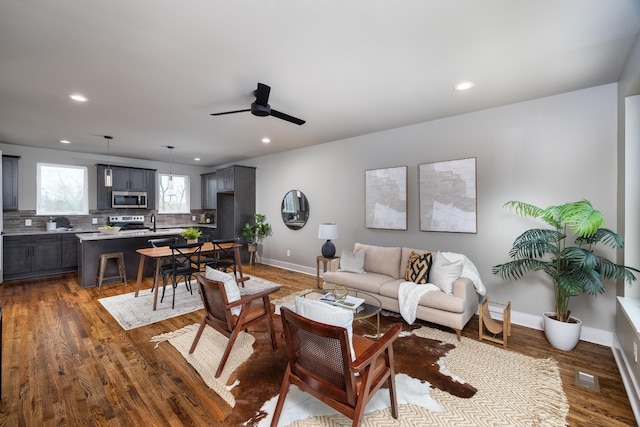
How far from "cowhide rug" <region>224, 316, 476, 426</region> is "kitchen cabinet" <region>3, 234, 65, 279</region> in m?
5.21

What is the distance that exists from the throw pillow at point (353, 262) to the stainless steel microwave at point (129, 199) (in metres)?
5.70

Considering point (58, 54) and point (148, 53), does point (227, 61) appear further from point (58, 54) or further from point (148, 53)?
point (58, 54)

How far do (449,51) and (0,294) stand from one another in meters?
7.01

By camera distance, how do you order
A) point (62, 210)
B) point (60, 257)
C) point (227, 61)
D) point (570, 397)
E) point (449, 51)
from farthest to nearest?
1. point (62, 210)
2. point (60, 257)
3. point (227, 61)
4. point (449, 51)
5. point (570, 397)

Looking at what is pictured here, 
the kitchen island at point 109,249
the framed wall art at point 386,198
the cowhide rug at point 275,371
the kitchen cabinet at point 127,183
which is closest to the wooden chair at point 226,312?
the cowhide rug at point 275,371

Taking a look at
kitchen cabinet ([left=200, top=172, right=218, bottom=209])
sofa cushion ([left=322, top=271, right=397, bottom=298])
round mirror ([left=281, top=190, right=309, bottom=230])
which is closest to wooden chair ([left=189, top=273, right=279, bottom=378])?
sofa cushion ([left=322, top=271, right=397, bottom=298])

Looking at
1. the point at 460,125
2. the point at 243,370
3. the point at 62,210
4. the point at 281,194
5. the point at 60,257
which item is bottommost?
the point at 243,370

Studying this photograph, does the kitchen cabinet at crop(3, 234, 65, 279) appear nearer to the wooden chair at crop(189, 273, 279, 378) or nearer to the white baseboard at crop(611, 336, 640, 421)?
the wooden chair at crop(189, 273, 279, 378)

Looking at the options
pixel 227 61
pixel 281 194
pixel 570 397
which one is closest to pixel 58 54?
pixel 227 61

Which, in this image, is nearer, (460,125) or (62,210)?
(460,125)

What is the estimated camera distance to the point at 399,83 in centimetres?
278

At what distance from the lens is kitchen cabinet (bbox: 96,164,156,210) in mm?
6242

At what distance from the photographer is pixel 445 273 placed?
122 inches

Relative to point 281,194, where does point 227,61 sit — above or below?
above
